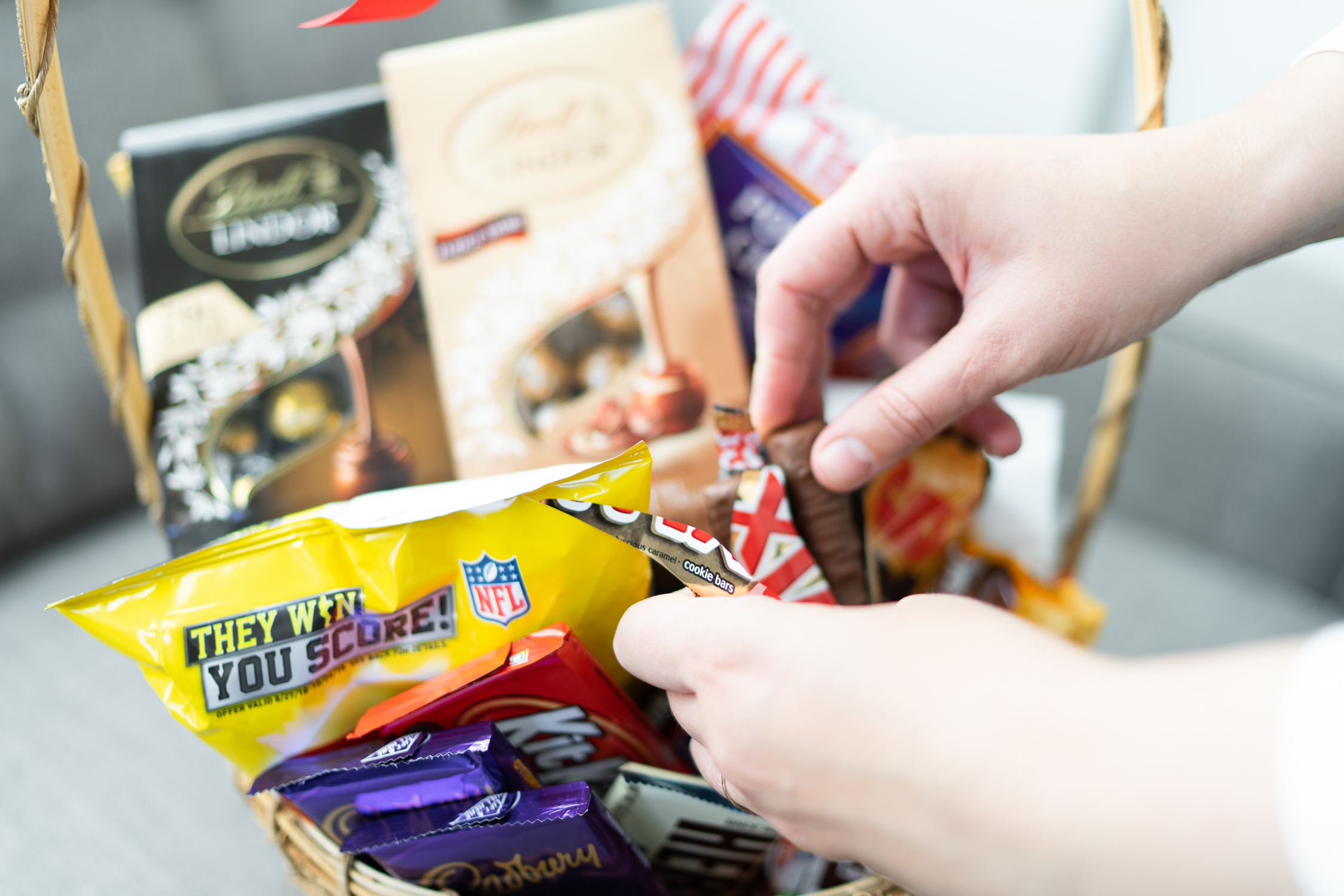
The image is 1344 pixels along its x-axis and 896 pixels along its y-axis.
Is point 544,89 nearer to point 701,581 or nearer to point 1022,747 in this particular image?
point 701,581

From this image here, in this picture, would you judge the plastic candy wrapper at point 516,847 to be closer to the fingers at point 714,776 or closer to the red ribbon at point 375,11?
the fingers at point 714,776

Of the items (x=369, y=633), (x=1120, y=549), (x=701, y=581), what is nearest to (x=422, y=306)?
(x=369, y=633)

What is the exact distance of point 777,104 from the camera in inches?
29.8

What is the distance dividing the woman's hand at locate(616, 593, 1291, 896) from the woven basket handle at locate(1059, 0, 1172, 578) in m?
0.35

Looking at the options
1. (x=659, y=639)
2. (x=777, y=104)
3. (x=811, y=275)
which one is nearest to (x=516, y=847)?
(x=659, y=639)

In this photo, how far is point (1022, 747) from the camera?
0.26 metres

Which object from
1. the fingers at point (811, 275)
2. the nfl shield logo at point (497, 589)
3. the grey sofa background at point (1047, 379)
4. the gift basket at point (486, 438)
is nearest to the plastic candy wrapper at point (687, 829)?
the gift basket at point (486, 438)

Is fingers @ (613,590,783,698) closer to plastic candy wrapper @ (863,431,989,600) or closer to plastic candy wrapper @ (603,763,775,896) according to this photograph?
plastic candy wrapper @ (603,763,775,896)

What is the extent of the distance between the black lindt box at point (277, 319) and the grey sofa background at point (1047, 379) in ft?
0.69

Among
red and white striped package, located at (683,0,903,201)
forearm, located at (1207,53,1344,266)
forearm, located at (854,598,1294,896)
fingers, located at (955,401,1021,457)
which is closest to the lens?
forearm, located at (854,598,1294,896)

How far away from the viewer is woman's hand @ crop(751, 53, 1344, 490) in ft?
1.54

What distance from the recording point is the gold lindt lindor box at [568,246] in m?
0.68

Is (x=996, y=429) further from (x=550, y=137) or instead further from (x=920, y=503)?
(x=550, y=137)

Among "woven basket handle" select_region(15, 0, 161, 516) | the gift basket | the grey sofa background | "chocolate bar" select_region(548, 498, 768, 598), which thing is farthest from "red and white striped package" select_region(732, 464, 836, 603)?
the grey sofa background
